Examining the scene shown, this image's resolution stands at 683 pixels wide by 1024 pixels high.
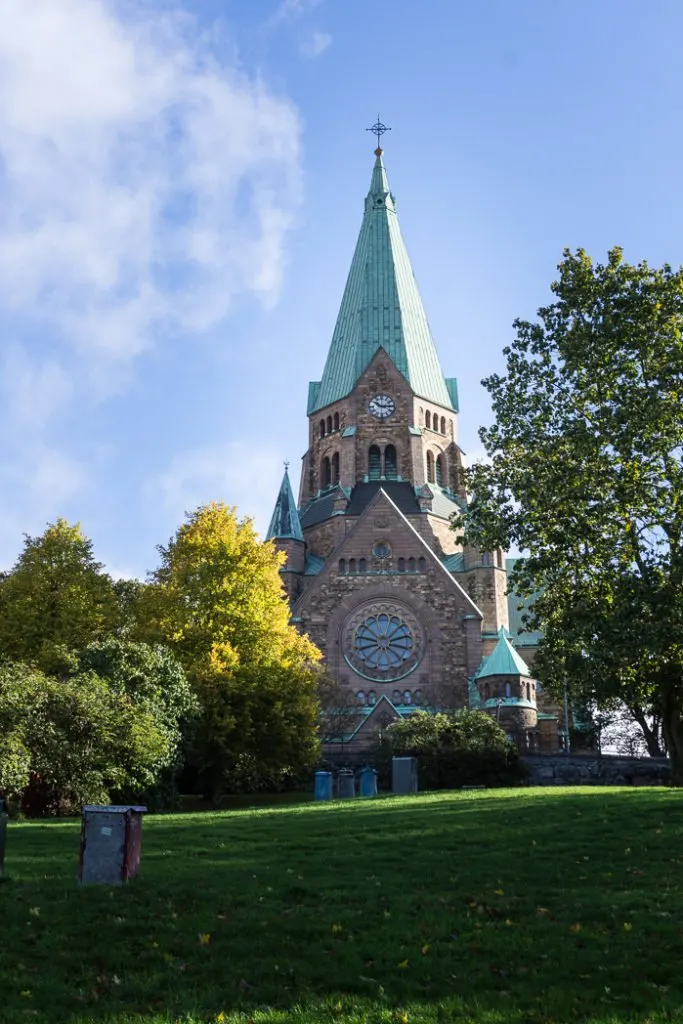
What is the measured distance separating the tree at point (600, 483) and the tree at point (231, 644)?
1189cm

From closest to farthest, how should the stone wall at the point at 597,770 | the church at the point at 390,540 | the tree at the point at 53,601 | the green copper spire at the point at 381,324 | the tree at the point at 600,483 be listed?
the tree at the point at 600,483 < the tree at the point at 53,601 < the stone wall at the point at 597,770 < the church at the point at 390,540 < the green copper spire at the point at 381,324

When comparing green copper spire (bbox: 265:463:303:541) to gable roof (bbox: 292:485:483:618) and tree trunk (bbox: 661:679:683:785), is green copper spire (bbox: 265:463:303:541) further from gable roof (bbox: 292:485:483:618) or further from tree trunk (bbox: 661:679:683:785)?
tree trunk (bbox: 661:679:683:785)

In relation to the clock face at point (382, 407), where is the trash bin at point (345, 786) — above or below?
below

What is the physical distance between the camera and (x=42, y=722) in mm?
25047

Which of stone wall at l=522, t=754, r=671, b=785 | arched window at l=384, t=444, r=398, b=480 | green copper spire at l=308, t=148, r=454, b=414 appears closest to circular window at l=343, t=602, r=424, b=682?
stone wall at l=522, t=754, r=671, b=785

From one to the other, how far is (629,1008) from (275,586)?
101 ft

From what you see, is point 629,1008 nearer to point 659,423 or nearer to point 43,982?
point 43,982

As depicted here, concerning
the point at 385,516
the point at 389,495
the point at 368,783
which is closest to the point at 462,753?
the point at 368,783

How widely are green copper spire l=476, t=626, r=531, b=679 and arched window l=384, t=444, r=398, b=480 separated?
18374mm

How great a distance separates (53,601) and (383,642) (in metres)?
24.0

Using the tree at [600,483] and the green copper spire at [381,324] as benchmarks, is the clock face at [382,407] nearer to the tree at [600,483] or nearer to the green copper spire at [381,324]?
the green copper spire at [381,324]

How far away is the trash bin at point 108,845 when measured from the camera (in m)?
11.7

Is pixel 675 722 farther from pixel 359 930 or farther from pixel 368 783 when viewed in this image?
pixel 359 930

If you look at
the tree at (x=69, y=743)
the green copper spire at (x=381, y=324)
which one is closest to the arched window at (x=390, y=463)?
the green copper spire at (x=381, y=324)
